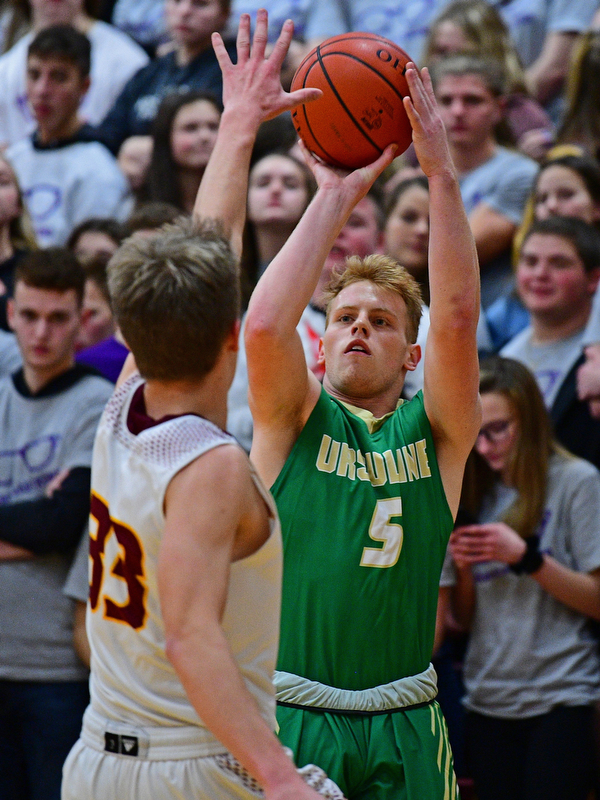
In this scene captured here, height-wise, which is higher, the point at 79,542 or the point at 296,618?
the point at 296,618

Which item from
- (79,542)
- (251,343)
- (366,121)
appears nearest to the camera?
(251,343)

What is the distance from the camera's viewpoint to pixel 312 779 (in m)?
2.45

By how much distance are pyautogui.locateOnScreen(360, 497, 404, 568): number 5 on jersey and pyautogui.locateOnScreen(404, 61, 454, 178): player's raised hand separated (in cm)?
99

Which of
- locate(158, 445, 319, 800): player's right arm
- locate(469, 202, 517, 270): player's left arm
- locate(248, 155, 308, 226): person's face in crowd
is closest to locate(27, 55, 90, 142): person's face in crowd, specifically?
locate(248, 155, 308, 226): person's face in crowd

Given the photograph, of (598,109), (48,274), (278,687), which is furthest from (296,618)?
(598,109)

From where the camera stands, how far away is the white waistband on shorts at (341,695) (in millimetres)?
3135

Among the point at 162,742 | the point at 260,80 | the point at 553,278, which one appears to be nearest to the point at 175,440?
the point at 162,742

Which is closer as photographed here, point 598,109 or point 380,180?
point 598,109

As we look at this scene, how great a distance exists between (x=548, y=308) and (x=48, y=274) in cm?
256

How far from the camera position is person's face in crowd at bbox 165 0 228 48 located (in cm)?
790

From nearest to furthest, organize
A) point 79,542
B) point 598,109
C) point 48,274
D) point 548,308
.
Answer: point 79,542 → point 48,274 → point 548,308 → point 598,109

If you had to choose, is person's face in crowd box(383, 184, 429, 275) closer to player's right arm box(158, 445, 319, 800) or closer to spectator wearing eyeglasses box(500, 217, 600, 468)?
spectator wearing eyeglasses box(500, 217, 600, 468)

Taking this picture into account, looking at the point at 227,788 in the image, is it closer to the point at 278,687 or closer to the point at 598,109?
the point at 278,687

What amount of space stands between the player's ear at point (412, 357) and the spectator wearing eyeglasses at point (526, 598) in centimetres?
140
